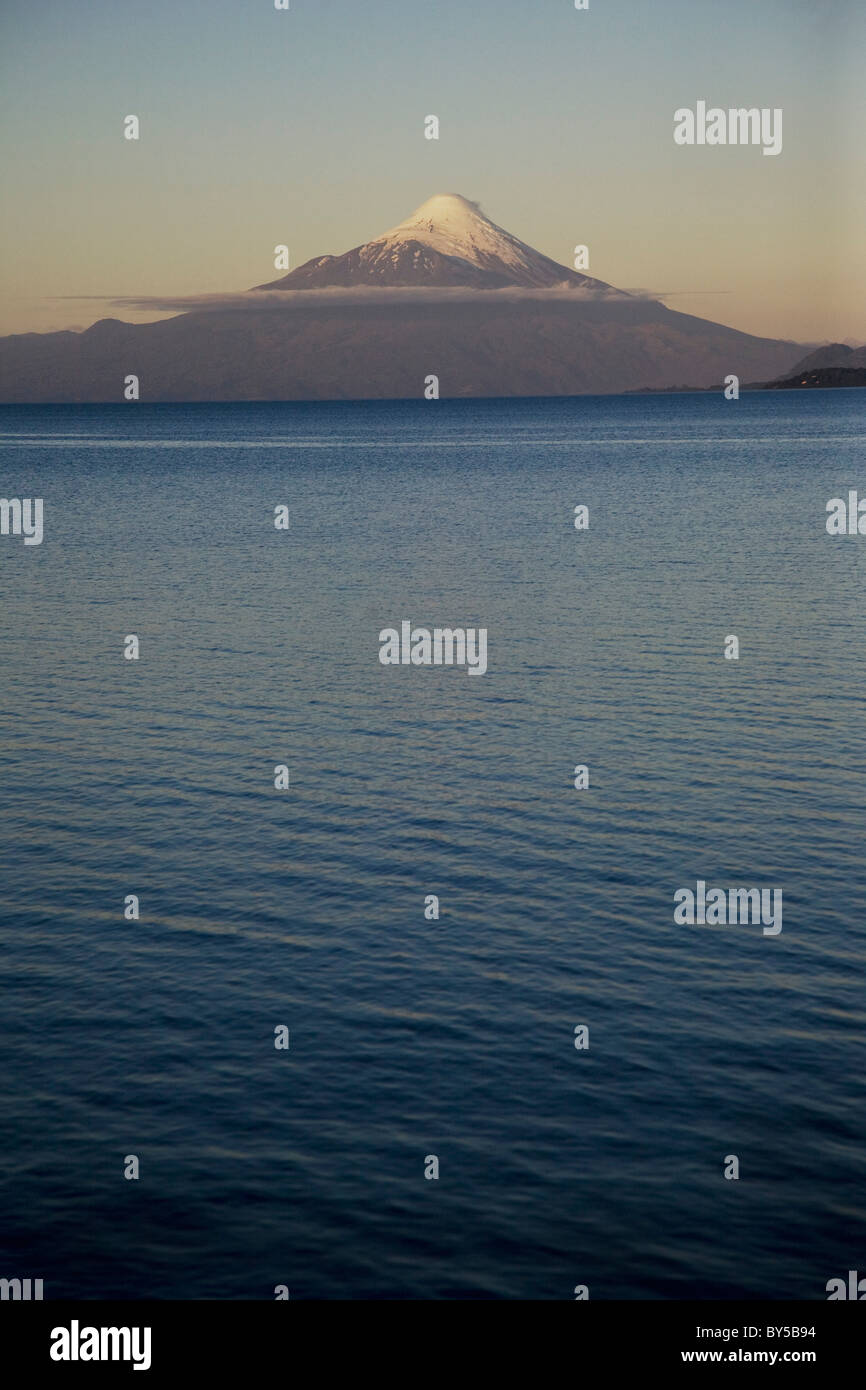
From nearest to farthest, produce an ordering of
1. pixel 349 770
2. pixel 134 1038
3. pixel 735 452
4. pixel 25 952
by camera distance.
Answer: pixel 134 1038, pixel 25 952, pixel 349 770, pixel 735 452

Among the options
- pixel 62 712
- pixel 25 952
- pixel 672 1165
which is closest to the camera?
pixel 672 1165

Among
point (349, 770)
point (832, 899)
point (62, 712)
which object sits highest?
point (62, 712)

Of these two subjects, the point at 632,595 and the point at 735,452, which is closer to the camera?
the point at 632,595

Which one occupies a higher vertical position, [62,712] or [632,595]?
[632,595]
